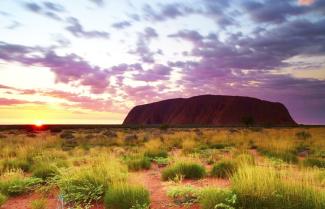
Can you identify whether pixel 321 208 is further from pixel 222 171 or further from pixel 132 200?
pixel 222 171

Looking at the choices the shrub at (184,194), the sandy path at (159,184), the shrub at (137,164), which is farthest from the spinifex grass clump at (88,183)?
the shrub at (137,164)

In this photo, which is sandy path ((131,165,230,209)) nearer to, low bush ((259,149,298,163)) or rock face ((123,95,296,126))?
low bush ((259,149,298,163))

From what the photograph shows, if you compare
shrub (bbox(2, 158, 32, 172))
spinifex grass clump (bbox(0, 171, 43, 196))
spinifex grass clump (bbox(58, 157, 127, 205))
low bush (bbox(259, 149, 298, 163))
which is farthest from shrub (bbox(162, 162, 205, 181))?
shrub (bbox(2, 158, 32, 172))

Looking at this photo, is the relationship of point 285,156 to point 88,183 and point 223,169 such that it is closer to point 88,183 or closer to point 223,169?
point 223,169

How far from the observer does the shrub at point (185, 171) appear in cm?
941

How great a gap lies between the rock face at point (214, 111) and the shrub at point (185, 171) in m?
143

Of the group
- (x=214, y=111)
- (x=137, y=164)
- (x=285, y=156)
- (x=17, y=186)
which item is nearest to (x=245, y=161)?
→ (x=137, y=164)

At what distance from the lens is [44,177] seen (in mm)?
9922

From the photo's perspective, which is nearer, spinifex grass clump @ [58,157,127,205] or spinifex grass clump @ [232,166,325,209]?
spinifex grass clump @ [232,166,325,209]

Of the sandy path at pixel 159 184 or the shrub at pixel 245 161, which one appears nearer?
the sandy path at pixel 159 184

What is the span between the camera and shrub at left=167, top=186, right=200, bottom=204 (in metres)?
6.70

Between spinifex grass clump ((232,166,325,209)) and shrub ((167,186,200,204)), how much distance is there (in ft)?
2.56

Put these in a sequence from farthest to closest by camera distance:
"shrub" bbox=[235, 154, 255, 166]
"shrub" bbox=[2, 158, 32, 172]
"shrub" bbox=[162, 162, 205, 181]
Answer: "shrub" bbox=[2, 158, 32, 172] < "shrub" bbox=[235, 154, 255, 166] < "shrub" bbox=[162, 162, 205, 181]

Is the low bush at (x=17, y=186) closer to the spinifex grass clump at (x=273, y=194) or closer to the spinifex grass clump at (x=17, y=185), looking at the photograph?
the spinifex grass clump at (x=17, y=185)
